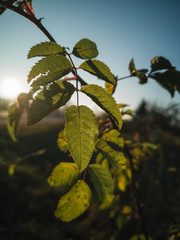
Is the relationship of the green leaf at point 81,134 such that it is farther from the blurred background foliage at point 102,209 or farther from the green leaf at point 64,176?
the blurred background foliage at point 102,209

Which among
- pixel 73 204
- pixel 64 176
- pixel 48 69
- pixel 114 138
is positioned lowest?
pixel 73 204

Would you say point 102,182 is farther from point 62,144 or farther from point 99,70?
point 99,70

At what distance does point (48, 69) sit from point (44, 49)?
69 millimetres

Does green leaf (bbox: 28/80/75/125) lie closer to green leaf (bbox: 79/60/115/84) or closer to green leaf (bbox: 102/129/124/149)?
green leaf (bbox: 79/60/115/84)

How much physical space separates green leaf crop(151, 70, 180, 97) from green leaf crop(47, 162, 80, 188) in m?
0.63

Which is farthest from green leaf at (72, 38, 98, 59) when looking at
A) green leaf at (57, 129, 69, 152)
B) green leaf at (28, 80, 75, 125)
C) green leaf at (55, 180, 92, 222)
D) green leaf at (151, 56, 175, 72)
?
green leaf at (55, 180, 92, 222)

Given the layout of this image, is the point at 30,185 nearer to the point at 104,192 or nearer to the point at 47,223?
the point at 47,223

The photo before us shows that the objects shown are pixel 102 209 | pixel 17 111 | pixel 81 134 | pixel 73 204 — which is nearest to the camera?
pixel 81 134

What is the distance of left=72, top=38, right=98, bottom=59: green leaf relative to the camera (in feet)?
1.88

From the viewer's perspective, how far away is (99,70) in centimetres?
56

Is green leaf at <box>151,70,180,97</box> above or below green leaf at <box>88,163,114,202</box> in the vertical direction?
above

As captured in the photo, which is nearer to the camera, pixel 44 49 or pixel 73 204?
pixel 44 49

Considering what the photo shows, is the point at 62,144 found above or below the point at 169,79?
below

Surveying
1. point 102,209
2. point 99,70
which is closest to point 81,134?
point 99,70
